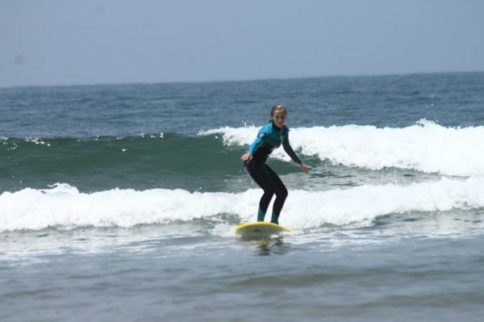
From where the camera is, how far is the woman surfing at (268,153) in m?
11.1

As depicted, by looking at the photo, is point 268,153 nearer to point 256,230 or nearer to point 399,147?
point 256,230

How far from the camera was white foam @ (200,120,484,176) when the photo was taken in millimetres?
18781

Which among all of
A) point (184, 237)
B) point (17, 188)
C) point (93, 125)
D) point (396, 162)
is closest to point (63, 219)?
point (184, 237)

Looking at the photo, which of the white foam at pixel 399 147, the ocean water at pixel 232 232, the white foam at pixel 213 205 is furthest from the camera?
the white foam at pixel 399 147

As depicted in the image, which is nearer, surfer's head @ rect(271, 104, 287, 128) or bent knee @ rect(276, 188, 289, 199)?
surfer's head @ rect(271, 104, 287, 128)

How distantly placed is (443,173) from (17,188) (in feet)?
30.4

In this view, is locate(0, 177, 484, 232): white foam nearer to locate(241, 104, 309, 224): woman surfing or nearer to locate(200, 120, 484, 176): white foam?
locate(241, 104, 309, 224): woman surfing

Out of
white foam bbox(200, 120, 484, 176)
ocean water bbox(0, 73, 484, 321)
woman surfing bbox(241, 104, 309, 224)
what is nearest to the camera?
ocean water bbox(0, 73, 484, 321)

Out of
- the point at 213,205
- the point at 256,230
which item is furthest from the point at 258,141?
the point at 213,205

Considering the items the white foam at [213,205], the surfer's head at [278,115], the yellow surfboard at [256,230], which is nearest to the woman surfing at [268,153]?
the surfer's head at [278,115]

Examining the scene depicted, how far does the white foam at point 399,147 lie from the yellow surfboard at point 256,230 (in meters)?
8.08

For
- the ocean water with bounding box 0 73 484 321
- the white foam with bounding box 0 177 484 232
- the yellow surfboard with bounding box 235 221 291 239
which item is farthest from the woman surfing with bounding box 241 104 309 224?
the white foam with bounding box 0 177 484 232

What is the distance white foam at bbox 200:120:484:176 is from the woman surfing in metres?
7.82

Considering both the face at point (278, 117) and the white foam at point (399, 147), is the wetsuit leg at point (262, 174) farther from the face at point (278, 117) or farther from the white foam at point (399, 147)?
the white foam at point (399, 147)
